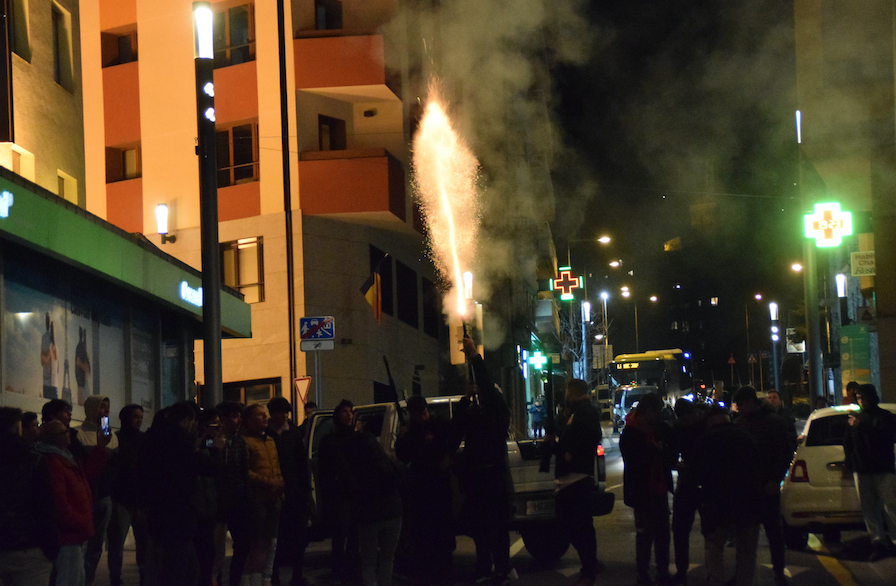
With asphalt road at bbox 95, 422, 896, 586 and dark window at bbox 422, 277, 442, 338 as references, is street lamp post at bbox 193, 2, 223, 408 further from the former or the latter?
dark window at bbox 422, 277, 442, 338

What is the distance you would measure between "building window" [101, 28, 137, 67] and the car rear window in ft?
66.1

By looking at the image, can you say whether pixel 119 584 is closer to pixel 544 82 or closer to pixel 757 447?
pixel 757 447

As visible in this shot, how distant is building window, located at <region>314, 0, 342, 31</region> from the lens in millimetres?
25891

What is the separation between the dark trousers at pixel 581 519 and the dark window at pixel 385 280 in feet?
57.2

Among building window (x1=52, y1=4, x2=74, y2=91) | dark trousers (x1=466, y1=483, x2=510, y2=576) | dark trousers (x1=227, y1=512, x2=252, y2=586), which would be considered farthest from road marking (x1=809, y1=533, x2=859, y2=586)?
building window (x1=52, y1=4, x2=74, y2=91)

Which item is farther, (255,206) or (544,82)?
(544,82)

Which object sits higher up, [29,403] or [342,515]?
[29,403]

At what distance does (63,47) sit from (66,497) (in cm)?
1274

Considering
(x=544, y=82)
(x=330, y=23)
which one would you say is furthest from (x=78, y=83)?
(x=544, y=82)

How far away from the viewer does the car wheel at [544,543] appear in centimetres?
1087

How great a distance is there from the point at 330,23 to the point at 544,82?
31796 mm

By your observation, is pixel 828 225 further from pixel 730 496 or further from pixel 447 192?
pixel 730 496

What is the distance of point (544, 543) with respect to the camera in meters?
10.9

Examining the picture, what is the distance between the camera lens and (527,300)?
48.5 metres
